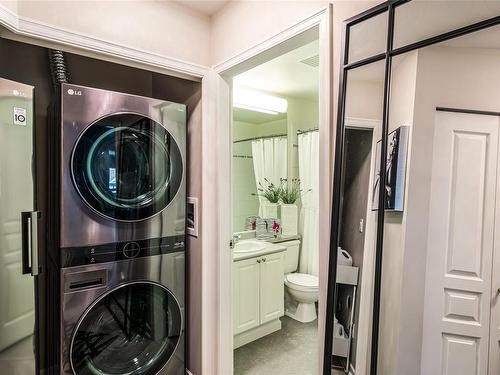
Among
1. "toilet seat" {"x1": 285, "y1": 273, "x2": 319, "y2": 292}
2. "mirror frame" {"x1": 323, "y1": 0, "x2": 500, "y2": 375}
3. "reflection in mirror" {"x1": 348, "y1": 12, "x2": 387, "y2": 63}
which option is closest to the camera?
"mirror frame" {"x1": 323, "y1": 0, "x2": 500, "y2": 375}

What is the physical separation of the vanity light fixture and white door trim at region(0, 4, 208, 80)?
3.48 feet

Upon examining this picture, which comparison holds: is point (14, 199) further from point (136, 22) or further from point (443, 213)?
point (443, 213)

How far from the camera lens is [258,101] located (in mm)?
3027

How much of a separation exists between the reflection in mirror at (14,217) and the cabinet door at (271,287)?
172 cm

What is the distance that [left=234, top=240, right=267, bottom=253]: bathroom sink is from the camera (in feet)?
9.02

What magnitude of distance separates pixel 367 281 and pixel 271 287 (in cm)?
176

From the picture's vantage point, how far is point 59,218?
4.85ft

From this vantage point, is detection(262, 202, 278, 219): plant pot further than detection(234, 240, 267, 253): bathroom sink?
Yes

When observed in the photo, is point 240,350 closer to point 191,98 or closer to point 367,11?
point 191,98

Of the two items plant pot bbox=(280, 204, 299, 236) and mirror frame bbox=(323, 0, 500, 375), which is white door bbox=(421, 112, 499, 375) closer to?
mirror frame bbox=(323, 0, 500, 375)

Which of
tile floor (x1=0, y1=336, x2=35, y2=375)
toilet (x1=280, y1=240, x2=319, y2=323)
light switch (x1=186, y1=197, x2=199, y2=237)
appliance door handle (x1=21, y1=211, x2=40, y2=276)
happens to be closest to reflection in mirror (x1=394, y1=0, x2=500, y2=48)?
light switch (x1=186, y1=197, x2=199, y2=237)

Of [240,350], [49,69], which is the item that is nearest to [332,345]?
[240,350]

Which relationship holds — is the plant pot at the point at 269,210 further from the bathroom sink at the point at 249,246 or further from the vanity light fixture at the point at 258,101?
the vanity light fixture at the point at 258,101

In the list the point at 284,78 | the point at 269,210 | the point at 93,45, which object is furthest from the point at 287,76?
the point at 93,45
